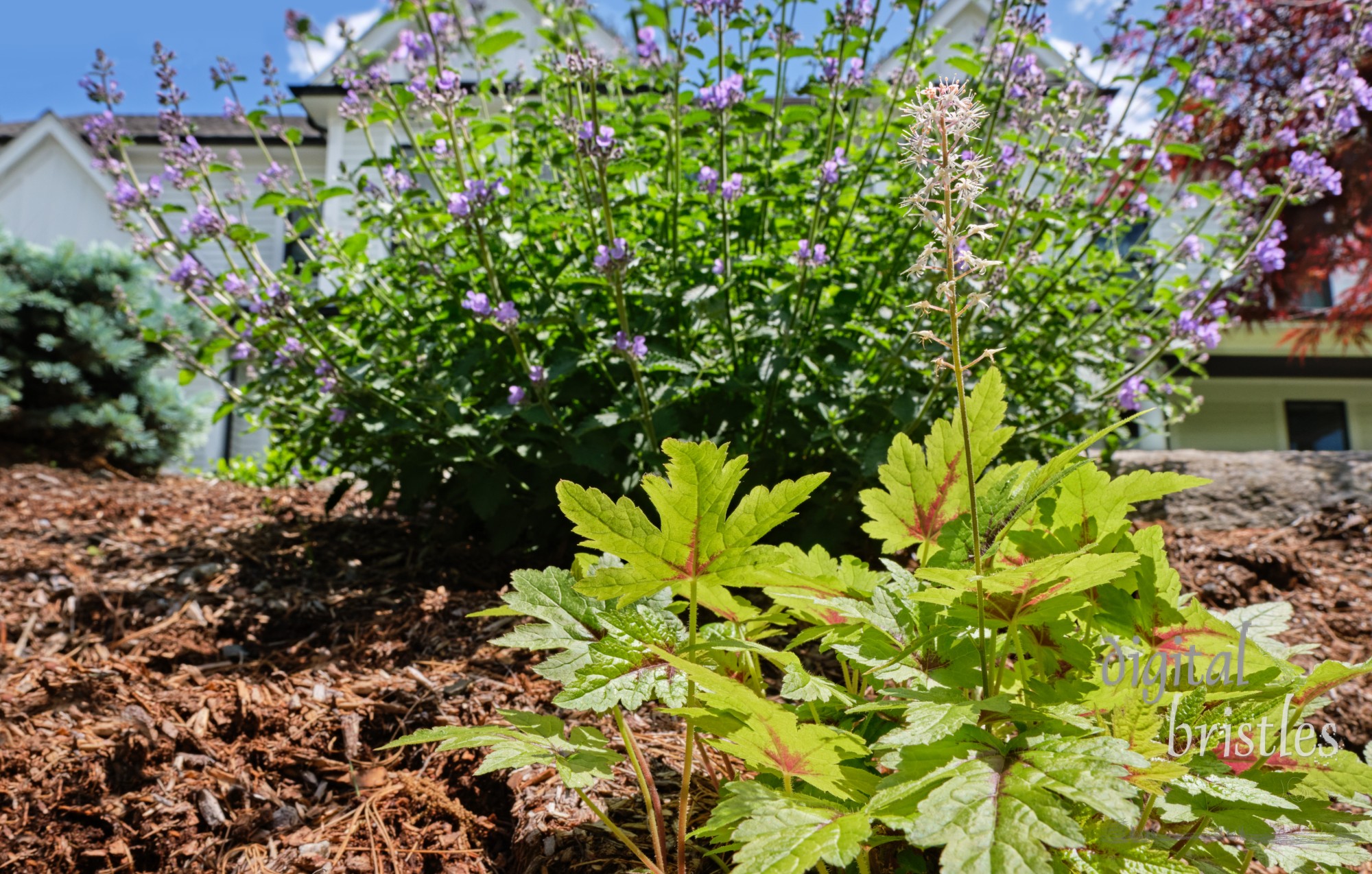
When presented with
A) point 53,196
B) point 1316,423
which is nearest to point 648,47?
point 53,196

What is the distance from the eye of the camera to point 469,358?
9.20ft

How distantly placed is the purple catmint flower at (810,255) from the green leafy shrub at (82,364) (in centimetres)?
631

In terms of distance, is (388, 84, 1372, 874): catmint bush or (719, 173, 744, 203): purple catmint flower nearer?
(388, 84, 1372, 874): catmint bush

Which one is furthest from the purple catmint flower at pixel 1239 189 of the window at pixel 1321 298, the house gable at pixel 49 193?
the house gable at pixel 49 193

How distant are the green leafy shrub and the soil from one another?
370cm

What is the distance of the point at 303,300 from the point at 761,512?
291 centimetres

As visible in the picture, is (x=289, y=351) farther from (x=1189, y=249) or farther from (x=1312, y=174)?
(x=1312, y=174)

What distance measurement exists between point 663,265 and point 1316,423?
16.2m

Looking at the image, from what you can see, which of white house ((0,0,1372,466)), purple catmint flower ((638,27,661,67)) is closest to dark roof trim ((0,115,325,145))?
white house ((0,0,1372,466))

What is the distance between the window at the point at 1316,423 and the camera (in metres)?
14.7

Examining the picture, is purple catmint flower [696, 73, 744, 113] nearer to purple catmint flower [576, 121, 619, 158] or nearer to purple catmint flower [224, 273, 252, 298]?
purple catmint flower [576, 121, 619, 158]

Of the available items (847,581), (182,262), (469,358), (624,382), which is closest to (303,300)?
(182,262)

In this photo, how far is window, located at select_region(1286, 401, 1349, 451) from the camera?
1466 centimetres

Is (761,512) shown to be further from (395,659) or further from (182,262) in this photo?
(182,262)
